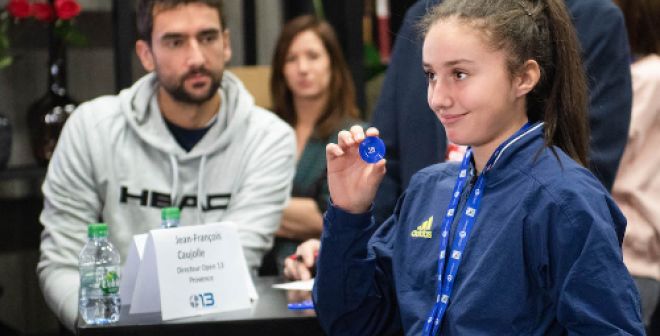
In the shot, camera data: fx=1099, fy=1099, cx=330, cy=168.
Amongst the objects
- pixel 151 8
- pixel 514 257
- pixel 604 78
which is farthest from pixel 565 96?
pixel 151 8

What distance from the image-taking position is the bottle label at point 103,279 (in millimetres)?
2453

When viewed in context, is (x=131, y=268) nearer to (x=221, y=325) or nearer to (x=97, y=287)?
(x=97, y=287)

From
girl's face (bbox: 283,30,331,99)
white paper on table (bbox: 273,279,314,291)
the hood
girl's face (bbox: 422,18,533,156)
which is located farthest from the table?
girl's face (bbox: 283,30,331,99)

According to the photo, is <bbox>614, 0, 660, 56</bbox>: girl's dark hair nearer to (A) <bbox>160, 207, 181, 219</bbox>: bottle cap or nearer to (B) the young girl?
(B) the young girl

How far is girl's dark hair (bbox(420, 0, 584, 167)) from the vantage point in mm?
1830

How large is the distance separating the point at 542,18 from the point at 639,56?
4.73 ft

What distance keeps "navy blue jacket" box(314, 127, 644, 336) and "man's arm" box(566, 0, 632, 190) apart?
0.66 m

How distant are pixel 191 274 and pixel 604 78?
41.1 inches

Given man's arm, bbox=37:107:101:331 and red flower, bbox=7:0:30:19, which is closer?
man's arm, bbox=37:107:101:331

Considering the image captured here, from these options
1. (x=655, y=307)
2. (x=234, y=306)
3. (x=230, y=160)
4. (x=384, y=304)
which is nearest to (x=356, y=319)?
(x=384, y=304)

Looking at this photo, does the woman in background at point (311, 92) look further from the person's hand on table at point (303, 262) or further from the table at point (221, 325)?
the table at point (221, 325)

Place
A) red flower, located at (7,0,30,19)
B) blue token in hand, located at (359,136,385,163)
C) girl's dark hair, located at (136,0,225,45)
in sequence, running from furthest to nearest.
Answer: red flower, located at (7,0,30,19), girl's dark hair, located at (136,0,225,45), blue token in hand, located at (359,136,385,163)

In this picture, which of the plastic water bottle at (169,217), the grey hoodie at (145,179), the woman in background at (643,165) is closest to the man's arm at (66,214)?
the grey hoodie at (145,179)

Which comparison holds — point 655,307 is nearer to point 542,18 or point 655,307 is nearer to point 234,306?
point 234,306
